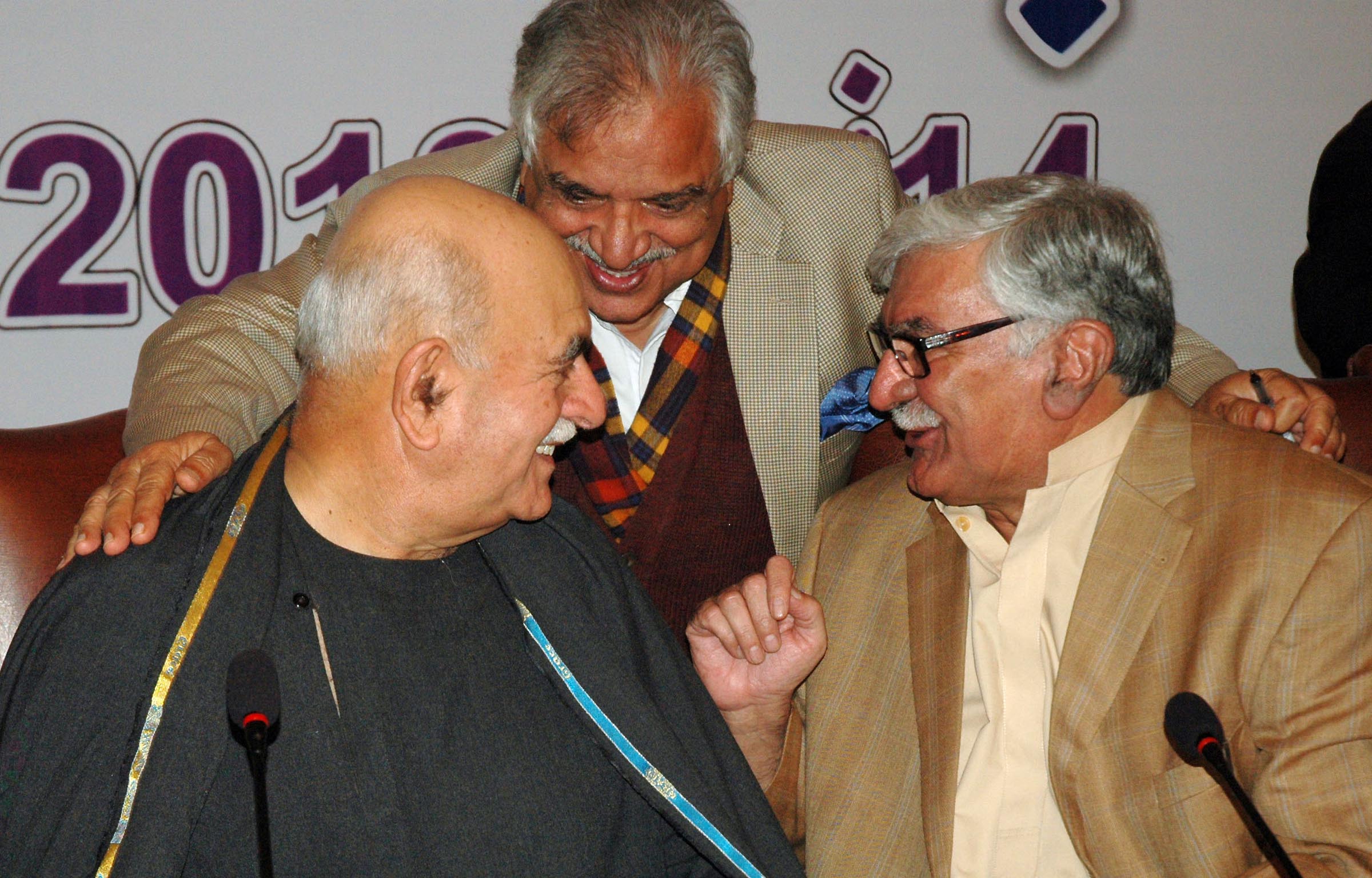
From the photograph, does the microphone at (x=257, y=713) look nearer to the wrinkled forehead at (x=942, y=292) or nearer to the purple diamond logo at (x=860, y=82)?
the wrinkled forehead at (x=942, y=292)

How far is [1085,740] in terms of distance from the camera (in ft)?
7.74

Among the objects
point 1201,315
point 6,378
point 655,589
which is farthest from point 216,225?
point 1201,315

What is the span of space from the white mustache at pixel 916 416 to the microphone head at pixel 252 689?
136cm

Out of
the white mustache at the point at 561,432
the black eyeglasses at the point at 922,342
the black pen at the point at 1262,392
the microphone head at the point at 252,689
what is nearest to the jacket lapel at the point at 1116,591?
the black pen at the point at 1262,392

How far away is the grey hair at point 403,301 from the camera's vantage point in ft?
6.81

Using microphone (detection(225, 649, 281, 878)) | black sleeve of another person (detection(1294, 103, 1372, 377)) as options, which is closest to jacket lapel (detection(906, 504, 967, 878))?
microphone (detection(225, 649, 281, 878))

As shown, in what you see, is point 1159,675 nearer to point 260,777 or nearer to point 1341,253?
point 260,777

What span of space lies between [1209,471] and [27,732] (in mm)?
2101

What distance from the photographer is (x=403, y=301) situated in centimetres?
207

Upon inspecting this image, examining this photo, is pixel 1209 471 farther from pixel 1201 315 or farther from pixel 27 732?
pixel 1201 315

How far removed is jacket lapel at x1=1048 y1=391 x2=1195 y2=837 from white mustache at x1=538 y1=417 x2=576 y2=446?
1018mm

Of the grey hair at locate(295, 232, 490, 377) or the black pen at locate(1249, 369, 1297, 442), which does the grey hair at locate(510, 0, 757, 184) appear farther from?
the black pen at locate(1249, 369, 1297, 442)

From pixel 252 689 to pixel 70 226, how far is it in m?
2.83

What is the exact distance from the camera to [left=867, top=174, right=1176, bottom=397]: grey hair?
8.07 ft
